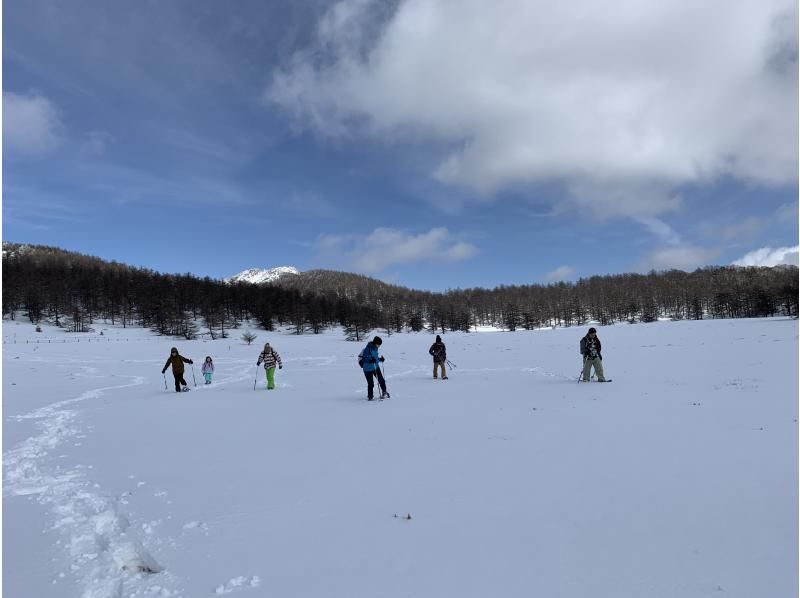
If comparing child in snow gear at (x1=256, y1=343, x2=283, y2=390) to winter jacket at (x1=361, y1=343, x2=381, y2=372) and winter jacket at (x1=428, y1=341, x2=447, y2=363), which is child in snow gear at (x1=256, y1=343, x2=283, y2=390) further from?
winter jacket at (x1=428, y1=341, x2=447, y2=363)

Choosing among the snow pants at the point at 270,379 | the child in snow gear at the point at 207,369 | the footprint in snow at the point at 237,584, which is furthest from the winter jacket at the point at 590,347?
the child in snow gear at the point at 207,369

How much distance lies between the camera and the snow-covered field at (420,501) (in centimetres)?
368

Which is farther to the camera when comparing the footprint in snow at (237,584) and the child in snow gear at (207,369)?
the child in snow gear at (207,369)

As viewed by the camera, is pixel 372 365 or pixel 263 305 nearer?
pixel 372 365

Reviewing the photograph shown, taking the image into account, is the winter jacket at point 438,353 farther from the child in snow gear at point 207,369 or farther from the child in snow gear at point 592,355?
the child in snow gear at point 207,369

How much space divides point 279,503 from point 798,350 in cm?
2533

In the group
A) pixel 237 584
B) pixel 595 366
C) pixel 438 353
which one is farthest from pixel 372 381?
pixel 237 584

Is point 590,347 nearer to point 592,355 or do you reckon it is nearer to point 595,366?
point 592,355

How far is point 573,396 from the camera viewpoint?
12508mm

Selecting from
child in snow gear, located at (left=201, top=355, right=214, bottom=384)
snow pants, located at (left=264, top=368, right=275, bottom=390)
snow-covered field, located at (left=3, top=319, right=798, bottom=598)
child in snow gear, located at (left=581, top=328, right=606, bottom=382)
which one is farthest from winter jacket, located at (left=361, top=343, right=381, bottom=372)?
child in snow gear, located at (left=201, top=355, right=214, bottom=384)

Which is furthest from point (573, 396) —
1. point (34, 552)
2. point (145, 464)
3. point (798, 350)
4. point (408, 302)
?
point (408, 302)

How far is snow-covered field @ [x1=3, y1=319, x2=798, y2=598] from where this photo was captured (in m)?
3.68

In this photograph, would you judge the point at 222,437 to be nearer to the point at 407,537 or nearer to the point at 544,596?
the point at 407,537

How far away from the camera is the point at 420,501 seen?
206 inches
